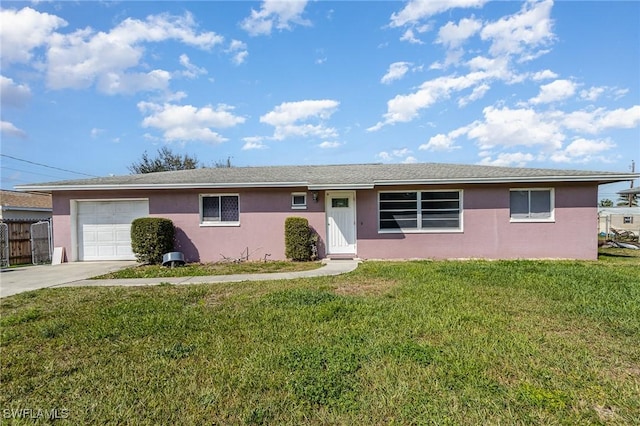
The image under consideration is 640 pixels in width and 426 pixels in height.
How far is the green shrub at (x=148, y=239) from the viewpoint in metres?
10.8

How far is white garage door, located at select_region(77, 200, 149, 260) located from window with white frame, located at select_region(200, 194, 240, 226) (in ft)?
9.33

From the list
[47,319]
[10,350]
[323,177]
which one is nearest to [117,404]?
[10,350]

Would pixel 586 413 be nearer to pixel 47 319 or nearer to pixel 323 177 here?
pixel 47 319

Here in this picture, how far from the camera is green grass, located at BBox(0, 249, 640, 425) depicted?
2584 millimetres

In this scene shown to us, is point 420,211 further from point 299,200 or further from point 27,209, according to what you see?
point 27,209

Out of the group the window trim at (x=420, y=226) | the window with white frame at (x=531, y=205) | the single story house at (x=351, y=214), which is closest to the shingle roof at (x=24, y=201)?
the single story house at (x=351, y=214)

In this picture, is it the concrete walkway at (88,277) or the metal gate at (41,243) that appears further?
the metal gate at (41,243)

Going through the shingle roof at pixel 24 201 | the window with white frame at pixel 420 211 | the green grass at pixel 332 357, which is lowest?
the green grass at pixel 332 357

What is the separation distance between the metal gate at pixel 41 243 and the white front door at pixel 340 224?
1132cm

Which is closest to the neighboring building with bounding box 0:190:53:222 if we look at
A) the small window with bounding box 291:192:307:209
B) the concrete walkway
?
the concrete walkway

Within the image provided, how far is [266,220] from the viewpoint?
11.6 m

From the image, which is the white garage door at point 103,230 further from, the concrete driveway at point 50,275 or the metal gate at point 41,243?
the metal gate at point 41,243

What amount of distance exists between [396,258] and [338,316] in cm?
702

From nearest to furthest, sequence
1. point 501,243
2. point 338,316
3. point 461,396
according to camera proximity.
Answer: point 461,396, point 338,316, point 501,243
